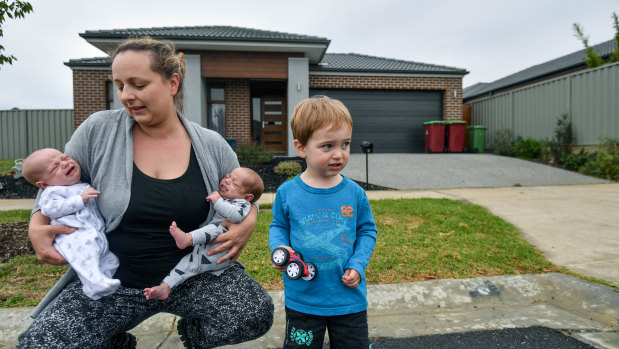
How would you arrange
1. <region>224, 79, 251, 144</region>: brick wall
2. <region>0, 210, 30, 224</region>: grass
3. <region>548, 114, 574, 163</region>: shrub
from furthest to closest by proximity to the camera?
<region>224, 79, 251, 144</region>: brick wall → <region>548, 114, 574, 163</region>: shrub → <region>0, 210, 30, 224</region>: grass

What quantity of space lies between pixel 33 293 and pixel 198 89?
1050cm

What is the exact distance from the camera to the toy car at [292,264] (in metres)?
1.80

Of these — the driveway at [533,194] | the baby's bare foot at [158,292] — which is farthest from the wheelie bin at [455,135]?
the baby's bare foot at [158,292]

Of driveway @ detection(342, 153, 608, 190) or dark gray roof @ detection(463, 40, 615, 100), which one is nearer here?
driveway @ detection(342, 153, 608, 190)

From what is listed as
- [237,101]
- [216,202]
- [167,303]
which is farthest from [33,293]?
[237,101]

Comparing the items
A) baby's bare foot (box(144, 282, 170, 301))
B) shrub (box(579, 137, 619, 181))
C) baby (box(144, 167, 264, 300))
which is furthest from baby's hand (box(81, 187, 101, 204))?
shrub (box(579, 137, 619, 181))

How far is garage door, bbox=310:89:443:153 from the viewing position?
49.4ft

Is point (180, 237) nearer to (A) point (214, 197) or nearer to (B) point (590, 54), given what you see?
(A) point (214, 197)

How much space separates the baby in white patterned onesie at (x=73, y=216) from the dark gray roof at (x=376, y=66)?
13107 millimetres

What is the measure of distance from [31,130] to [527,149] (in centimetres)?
2131

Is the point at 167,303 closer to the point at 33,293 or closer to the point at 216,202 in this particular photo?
the point at 216,202

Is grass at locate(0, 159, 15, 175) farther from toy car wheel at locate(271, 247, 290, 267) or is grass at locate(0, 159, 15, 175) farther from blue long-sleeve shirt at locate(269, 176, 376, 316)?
toy car wheel at locate(271, 247, 290, 267)

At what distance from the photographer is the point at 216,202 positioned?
6.59ft

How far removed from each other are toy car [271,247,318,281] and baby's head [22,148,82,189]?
1058mm
